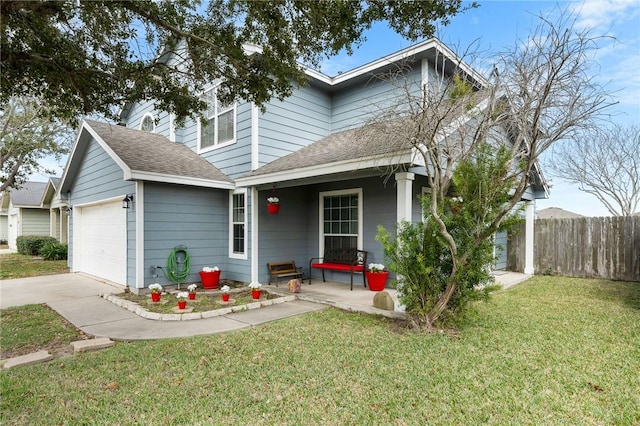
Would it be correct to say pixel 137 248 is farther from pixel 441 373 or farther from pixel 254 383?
pixel 441 373

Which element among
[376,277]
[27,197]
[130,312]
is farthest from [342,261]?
[27,197]

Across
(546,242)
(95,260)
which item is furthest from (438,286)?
(95,260)

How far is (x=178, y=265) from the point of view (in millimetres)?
8125

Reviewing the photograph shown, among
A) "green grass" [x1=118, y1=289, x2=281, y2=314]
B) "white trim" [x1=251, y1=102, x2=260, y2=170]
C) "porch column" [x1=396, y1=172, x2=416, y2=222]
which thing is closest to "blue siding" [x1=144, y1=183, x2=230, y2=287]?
"green grass" [x1=118, y1=289, x2=281, y2=314]

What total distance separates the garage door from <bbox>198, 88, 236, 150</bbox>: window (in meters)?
2.87

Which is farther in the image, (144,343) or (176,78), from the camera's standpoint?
(176,78)

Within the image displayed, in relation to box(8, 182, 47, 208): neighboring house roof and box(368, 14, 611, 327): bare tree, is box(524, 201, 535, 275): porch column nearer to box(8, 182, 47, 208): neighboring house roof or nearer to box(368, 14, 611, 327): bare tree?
box(368, 14, 611, 327): bare tree

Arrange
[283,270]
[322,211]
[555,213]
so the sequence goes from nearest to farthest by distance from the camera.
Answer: [283,270]
[322,211]
[555,213]

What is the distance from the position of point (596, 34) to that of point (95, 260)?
12.0 m

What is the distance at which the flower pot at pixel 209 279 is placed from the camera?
8.09 meters

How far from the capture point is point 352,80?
9453 millimetres

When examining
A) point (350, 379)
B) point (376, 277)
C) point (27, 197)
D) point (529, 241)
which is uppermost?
point (27, 197)

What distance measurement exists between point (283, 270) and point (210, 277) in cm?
175

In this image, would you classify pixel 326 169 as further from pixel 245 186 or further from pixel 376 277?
pixel 245 186
